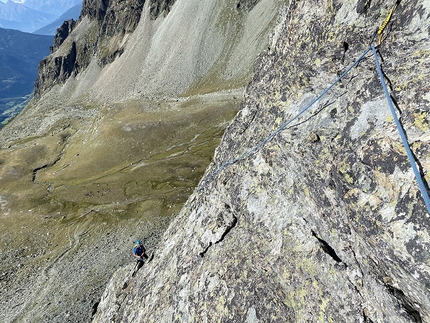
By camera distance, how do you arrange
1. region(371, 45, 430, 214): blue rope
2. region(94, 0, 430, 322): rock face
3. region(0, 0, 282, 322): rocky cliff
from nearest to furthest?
region(371, 45, 430, 214): blue rope
region(94, 0, 430, 322): rock face
region(0, 0, 282, 322): rocky cliff

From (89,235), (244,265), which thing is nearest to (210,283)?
(244,265)

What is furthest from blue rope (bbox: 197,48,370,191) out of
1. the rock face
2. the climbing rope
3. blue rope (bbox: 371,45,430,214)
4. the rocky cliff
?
the rocky cliff

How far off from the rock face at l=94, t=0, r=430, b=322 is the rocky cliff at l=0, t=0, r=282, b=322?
18633mm

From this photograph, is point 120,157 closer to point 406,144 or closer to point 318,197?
point 318,197

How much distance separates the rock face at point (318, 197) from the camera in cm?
808

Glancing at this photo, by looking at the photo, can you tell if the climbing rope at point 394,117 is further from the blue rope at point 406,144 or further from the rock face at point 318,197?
the rock face at point 318,197

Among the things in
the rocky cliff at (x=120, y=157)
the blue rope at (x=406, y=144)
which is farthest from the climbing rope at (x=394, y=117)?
the rocky cliff at (x=120, y=157)

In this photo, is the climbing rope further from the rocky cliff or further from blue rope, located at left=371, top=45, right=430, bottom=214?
the rocky cliff

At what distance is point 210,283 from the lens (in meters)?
14.7

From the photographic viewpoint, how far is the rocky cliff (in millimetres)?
38125

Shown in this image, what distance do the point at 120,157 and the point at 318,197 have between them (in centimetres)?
7172

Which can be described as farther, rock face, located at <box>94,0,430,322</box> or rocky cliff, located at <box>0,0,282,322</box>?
rocky cliff, located at <box>0,0,282,322</box>

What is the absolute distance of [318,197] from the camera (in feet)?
37.0

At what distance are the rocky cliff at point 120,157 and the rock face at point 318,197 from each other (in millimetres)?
18633
